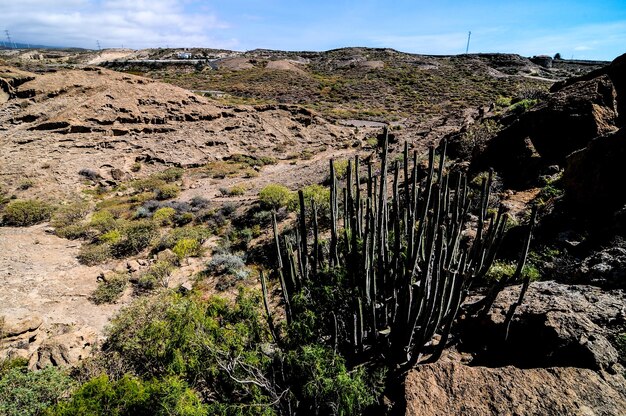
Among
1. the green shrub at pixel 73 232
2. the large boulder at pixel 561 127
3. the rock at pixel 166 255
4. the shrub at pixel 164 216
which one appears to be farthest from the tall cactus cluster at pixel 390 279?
the green shrub at pixel 73 232

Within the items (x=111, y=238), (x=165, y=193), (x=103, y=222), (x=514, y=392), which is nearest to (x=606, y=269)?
(x=514, y=392)

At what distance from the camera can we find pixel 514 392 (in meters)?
3.20

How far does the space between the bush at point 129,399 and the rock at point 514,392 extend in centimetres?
261

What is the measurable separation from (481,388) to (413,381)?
2.15ft

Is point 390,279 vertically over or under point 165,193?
over

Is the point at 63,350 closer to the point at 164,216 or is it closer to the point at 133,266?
the point at 133,266

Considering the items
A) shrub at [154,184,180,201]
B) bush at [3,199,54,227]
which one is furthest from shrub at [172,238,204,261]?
bush at [3,199,54,227]

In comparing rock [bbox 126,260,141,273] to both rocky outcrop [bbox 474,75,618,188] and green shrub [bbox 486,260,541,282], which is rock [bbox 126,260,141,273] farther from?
rocky outcrop [bbox 474,75,618,188]

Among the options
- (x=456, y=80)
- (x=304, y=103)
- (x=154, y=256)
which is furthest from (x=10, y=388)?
(x=456, y=80)

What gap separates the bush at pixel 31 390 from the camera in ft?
16.0

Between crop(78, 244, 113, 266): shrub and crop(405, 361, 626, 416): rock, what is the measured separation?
419 inches

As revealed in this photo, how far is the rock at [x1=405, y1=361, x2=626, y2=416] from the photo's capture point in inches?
119

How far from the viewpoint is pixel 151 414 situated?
423 cm

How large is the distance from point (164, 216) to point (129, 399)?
33.4 feet
